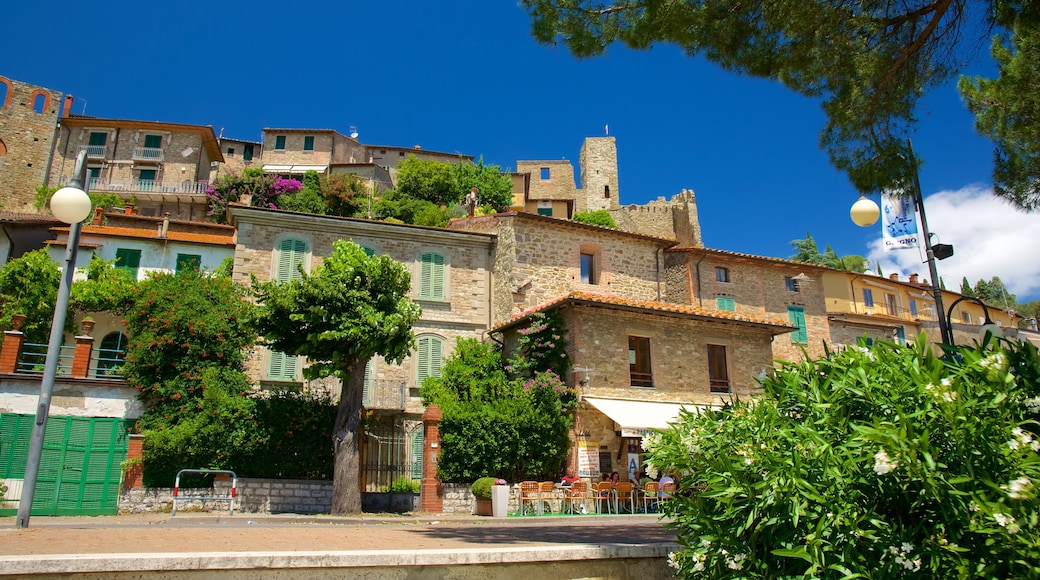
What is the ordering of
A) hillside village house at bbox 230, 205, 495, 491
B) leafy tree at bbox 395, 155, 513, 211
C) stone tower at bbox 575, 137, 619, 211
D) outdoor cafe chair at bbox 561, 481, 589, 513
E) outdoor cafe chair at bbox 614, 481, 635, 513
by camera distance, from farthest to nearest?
stone tower at bbox 575, 137, 619, 211 → leafy tree at bbox 395, 155, 513, 211 → hillside village house at bbox 230, 205, 495, 491 → outdoor cafe chair at bbox 614, 481, 635, 513 → outdoor cafe chair at bbox 561, 481, 589, 513

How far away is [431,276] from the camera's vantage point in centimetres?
2416

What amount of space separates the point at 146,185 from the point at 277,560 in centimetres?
4352

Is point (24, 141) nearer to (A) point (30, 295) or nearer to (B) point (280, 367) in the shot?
(A) point (30, 295)

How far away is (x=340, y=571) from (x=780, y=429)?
3.00 meters

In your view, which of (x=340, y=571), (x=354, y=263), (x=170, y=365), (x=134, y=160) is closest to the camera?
(x=340, y=571)

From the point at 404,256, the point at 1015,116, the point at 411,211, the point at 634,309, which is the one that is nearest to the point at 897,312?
the point at 634,309

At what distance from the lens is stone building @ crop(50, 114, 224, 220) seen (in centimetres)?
4128

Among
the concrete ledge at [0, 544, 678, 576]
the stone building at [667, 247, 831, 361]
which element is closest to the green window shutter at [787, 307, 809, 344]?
the stone building at [667, 247, 831, 361]

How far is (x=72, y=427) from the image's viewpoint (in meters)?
16.9

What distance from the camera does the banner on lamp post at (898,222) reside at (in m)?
10.2

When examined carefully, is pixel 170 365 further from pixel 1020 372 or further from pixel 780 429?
pixel 1020 372

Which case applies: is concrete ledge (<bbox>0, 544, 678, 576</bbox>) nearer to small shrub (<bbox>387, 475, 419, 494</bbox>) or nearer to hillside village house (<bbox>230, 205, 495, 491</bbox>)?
small shrub (<bbox>387, 475, 419, 494</bbox>)

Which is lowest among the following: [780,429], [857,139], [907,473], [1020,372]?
[907,473]

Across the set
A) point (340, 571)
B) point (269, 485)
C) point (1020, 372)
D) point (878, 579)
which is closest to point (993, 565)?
point (878, 579)
